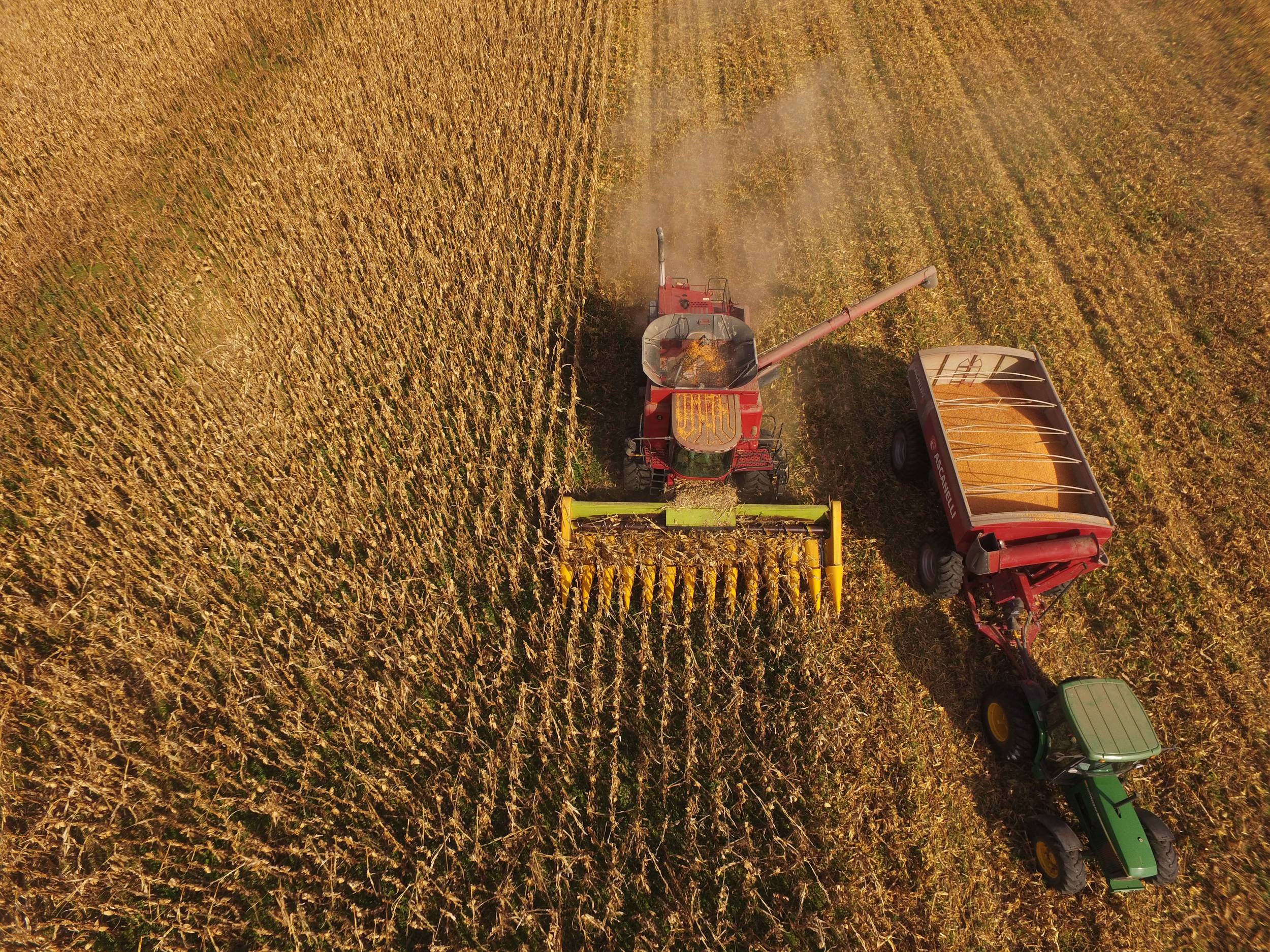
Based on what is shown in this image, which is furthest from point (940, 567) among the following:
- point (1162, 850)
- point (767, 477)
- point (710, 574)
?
point (1162, 850)

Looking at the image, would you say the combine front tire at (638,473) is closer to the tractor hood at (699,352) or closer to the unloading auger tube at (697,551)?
the unloading auger tube at (697,551)

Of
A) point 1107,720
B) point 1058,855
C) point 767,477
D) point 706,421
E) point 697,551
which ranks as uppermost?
point 706,421

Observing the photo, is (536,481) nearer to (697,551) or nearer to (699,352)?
(697,551)

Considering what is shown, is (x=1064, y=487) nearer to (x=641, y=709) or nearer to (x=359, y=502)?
(x=641, y=709)

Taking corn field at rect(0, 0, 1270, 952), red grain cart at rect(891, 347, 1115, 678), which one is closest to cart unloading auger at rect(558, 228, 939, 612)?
corn field at rect(0, 0, 1270, 952)

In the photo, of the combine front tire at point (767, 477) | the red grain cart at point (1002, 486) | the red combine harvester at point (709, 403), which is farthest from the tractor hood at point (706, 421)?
the red grain cart at point (1002, 486)

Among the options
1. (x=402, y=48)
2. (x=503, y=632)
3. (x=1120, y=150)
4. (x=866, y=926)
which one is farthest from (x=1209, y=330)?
(x=402, y=48)
